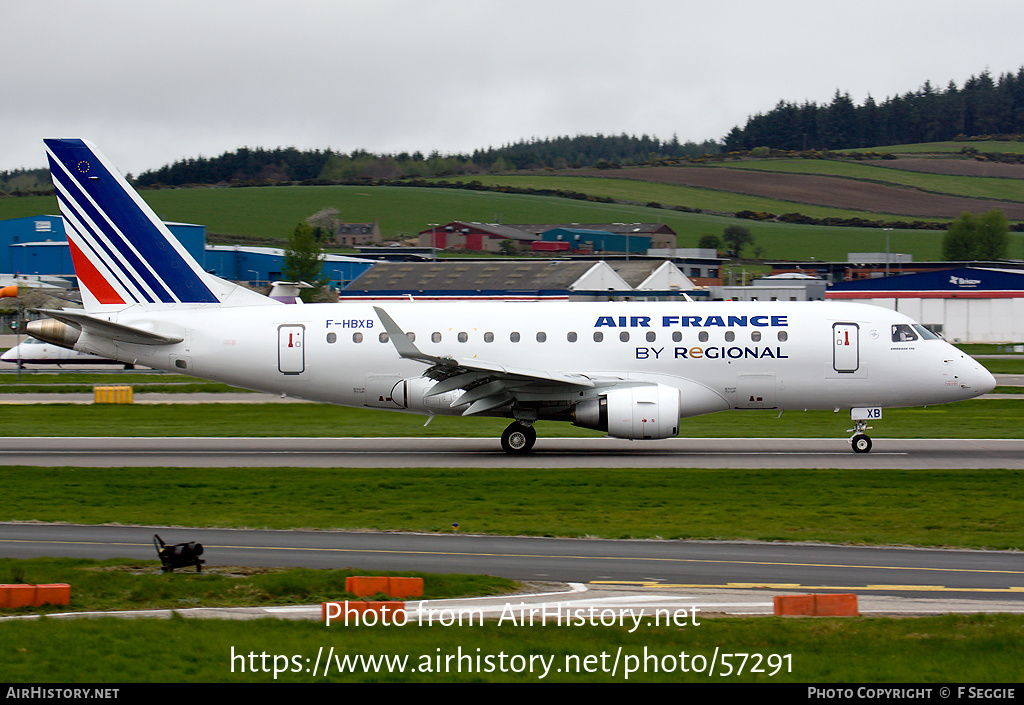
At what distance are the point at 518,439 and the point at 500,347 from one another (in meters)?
2.86

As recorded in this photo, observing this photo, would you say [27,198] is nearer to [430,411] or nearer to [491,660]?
[430,411]

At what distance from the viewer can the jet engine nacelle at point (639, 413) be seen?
28.5 metres

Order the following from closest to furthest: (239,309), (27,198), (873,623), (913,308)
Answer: (873,623)
(239,309)
(913,308)
(27,198)

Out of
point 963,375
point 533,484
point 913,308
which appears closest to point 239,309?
point 533,484

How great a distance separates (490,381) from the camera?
29.6m

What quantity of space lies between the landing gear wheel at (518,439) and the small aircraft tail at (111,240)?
1066cm

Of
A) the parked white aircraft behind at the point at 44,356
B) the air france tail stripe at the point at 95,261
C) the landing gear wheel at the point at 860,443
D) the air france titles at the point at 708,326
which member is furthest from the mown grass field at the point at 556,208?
the air france tail stripe at the point at 95,261

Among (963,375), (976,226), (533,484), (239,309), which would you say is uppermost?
(976,226)

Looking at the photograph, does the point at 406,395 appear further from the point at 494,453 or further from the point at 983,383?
the point at 983,383

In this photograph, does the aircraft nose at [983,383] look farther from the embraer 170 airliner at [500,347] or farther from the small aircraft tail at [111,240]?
the small aircraft tail at [111,240]

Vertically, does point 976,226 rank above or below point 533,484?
above

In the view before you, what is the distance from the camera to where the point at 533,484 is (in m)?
25.0

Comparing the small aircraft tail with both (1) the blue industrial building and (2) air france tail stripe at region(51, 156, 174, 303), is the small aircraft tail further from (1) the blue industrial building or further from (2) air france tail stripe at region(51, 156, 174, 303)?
(1) the blue industrial building

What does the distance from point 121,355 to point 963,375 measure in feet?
82.9
